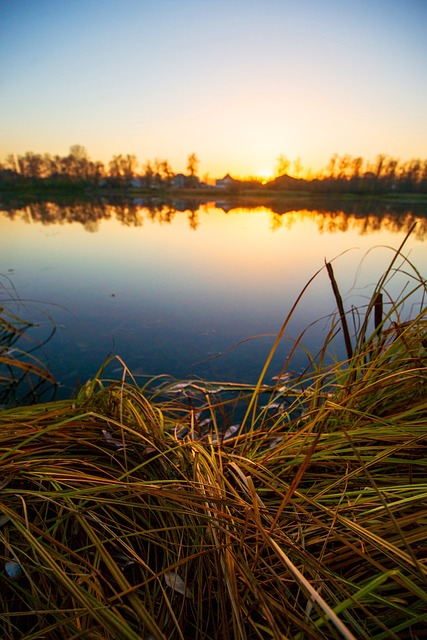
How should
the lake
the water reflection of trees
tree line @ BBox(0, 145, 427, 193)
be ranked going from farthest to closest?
tree line @ BBox(0, 145, 427, 193), the water reflection of trees, the lake

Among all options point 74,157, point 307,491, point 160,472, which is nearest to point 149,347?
point 160,472

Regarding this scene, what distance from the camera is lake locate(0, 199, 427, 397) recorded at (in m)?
2.47

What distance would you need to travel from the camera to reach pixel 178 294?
4.18 m

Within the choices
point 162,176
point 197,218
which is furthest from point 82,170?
point 197,218

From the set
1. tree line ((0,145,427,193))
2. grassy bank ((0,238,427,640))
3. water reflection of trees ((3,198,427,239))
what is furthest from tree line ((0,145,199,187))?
grassy bank ((0,238,427,640))

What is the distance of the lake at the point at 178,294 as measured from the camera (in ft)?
8.12

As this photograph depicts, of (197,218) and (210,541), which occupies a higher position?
(210,541)

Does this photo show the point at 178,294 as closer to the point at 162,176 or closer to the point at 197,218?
the point at 197,218

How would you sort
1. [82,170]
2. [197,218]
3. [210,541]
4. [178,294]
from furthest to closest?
[82,170]
[197,218]
[178,294]
[210,541]

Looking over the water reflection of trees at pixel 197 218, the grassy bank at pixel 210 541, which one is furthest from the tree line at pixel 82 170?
the grassy bank at pixel 210 541

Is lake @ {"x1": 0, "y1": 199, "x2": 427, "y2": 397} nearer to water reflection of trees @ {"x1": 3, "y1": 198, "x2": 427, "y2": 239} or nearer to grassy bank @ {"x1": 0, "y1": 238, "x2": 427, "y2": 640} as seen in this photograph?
grassy bank @ {"x1": 0, "y1": 238, "x2": 427, "y2": 640}

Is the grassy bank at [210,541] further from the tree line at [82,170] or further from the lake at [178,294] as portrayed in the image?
the tree line at [82,170]

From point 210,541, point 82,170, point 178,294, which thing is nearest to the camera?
point 210,541

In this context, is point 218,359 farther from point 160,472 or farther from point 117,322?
point 160,472
